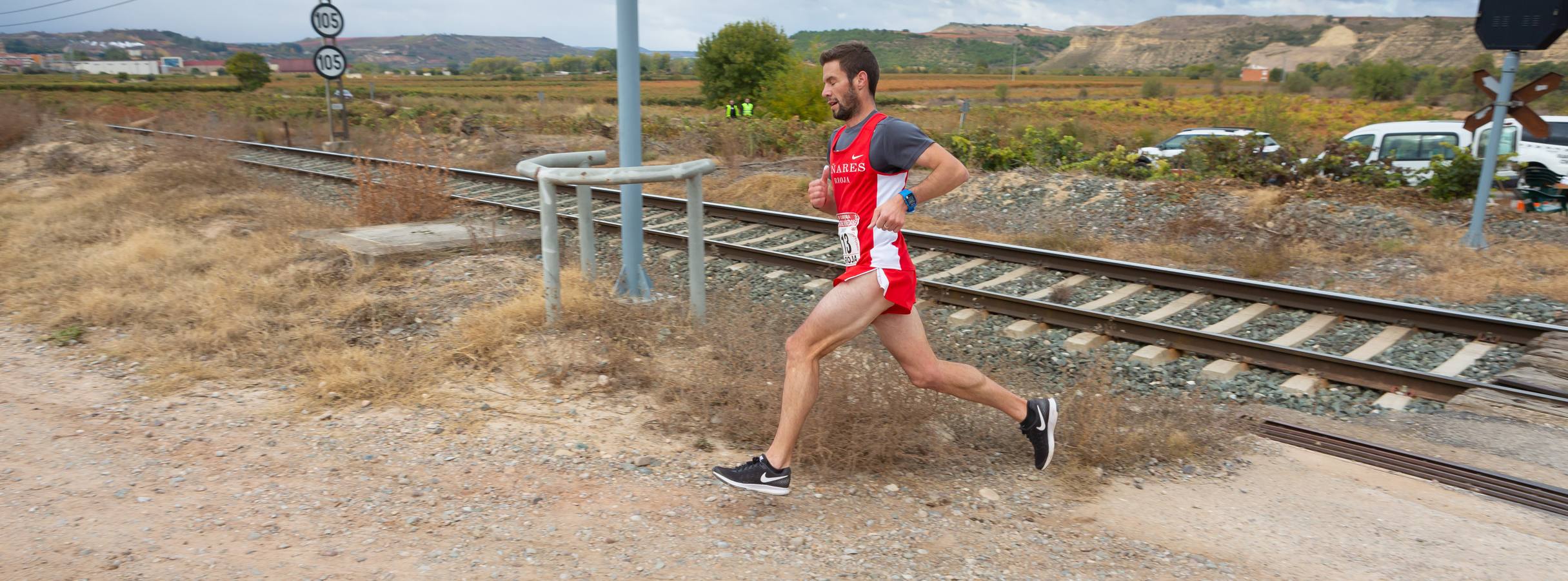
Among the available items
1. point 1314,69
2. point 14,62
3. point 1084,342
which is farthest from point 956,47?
point 1084,342

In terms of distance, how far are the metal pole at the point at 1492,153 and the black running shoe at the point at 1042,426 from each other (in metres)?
8.06

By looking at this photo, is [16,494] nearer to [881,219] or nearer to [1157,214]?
[881,219]

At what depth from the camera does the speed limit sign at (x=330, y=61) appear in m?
19.3

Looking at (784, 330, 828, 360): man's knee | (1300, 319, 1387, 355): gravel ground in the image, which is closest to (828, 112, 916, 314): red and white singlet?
(784, 330, 828, 360): man's knee

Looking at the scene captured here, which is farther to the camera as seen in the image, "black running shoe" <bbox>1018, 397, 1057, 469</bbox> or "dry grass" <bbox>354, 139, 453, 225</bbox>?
"dry grass" <bbox>354, 139, 453, 225</bbox>

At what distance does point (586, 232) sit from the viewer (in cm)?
612

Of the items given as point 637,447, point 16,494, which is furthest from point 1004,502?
point 16,494

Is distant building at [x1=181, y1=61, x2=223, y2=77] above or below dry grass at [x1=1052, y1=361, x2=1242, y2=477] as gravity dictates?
above

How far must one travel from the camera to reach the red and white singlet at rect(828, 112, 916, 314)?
352 cm

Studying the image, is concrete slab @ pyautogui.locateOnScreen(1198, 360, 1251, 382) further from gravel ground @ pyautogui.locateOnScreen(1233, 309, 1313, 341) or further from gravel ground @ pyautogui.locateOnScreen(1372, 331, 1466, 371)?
gravel ground @ pyautogui.locateOnScreen(1372, 331, 1466, 371)

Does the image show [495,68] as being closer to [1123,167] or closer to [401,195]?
[1123,167]

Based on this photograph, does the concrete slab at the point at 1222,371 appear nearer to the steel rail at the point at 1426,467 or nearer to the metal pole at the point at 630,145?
the steel rail at the point at 1426,467

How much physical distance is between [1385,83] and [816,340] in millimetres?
58024

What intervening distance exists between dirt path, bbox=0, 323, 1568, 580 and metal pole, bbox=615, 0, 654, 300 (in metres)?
1.79
